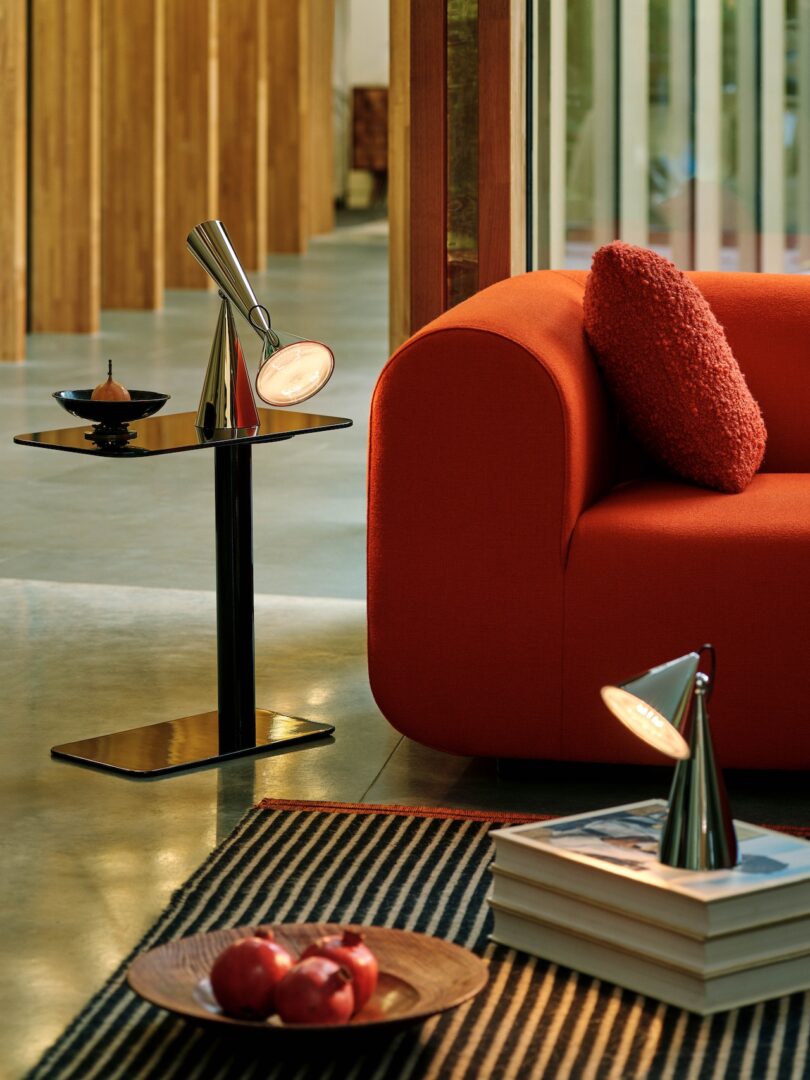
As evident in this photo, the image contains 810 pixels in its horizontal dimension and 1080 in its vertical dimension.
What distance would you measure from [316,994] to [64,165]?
899cm

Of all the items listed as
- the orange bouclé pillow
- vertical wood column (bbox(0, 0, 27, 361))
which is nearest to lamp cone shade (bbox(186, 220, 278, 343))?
the orange bouclé pillow

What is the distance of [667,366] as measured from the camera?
10.1 feet

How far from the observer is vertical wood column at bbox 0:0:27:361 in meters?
8.64

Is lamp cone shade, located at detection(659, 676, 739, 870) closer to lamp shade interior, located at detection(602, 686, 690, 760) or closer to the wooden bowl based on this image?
lamp shade interior, located at detection(602, 686, 690, 760)

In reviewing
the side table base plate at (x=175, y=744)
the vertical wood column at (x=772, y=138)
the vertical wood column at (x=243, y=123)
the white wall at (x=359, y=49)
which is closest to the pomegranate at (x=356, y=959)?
the side table base plate at (x=175, y=744)

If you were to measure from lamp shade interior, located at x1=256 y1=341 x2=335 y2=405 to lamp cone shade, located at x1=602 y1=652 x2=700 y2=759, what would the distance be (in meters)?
1.11

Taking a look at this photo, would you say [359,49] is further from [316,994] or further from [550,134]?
[316,994]

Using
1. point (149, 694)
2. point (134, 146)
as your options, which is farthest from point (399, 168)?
point (134, 146)

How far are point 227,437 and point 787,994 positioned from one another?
1334 millimetres

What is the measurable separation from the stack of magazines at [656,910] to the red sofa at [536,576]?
63 cm

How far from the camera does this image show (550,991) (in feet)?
7.02

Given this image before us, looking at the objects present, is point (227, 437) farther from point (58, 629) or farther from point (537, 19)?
point (537, 19)

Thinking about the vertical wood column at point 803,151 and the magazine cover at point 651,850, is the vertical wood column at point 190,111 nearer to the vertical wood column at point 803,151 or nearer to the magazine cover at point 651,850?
the vertical wood column at point 803,151

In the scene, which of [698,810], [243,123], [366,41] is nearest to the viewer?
[698,810]
